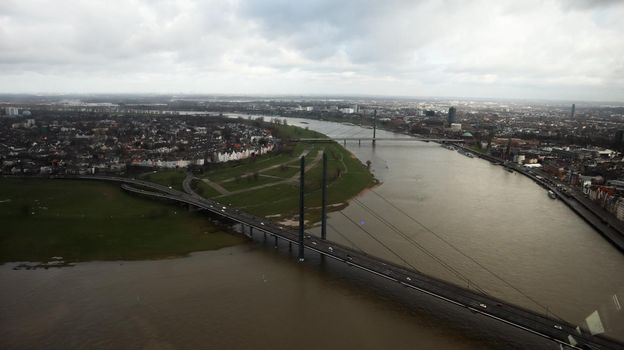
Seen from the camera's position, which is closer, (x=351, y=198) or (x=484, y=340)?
(x=484, y=340)

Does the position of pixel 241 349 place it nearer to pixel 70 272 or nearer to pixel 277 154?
pixel 70 272

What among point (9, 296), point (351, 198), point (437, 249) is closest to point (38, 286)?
point (9, 296)

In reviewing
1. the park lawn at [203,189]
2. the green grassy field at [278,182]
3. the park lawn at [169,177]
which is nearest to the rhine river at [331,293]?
the green grassy field at [278,182]

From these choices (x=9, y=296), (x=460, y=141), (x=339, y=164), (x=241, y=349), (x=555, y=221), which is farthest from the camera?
(x=460, y=141)

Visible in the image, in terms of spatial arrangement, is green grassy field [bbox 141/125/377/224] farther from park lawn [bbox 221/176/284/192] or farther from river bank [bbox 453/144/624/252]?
river bank [bbox 453/144/624/252]

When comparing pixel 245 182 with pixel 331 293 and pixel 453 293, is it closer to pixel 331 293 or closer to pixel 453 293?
pixel 331 293

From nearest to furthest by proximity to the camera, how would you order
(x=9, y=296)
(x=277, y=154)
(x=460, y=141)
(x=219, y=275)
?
(x=9, y=296) < (x=219, y=275) < (x=277, y=154) < (x=460, y=141)

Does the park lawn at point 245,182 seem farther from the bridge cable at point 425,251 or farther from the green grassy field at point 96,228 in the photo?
the bridge cable at point 425,251

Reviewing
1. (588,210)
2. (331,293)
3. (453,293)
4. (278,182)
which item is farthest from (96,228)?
(588,210)
